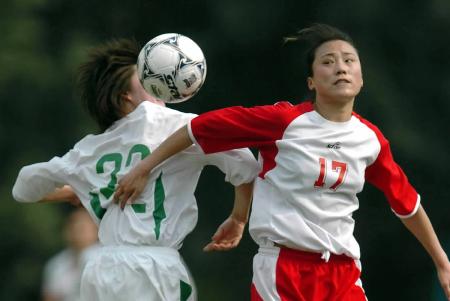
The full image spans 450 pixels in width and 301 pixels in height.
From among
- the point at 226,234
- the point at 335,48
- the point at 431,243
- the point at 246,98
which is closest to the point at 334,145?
the point at 335,48

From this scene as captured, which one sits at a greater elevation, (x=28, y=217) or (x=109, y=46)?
(x=109, y=46)

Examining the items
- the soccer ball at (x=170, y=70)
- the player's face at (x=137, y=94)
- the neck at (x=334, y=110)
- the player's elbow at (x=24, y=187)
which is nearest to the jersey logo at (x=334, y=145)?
the neck at (x=334, y=110)

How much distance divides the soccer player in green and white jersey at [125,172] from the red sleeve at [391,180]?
0.52 metres

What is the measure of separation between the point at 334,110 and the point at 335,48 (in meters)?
0.26

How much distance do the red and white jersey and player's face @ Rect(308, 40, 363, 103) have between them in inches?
3.9

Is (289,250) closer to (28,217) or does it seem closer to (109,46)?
(109,46)

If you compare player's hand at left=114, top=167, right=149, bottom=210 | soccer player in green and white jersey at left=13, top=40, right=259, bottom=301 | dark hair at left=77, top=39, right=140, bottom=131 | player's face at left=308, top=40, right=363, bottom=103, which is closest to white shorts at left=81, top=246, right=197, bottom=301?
soccer player in green and white jersey at left=13, top=40, right=259, bottom=301

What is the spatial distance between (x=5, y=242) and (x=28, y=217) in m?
0.48

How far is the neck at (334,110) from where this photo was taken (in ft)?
20.1

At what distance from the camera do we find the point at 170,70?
6.26m

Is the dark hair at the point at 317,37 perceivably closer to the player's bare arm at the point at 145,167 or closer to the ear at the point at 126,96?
the player's bare arm at the point at 145,167

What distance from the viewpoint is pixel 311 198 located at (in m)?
6.03

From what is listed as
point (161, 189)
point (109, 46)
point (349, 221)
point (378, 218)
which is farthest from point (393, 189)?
point (378, 218)

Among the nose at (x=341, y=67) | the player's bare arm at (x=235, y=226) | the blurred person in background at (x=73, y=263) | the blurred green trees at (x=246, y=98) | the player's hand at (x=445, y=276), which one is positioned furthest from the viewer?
the blurred green trees at (x=246, y=98)
